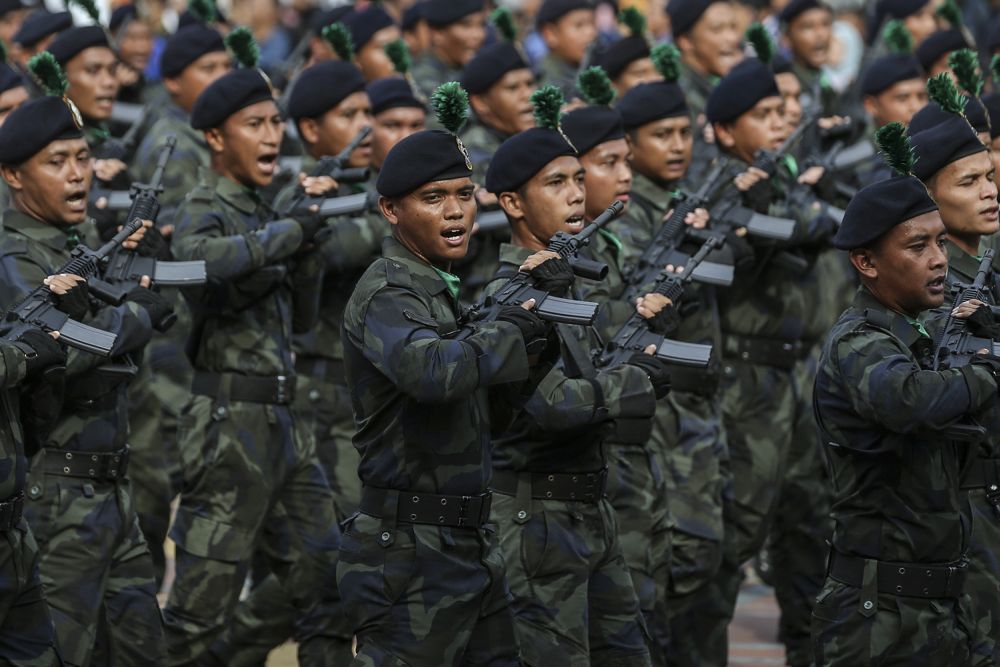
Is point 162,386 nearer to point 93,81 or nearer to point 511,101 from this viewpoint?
point 93,81

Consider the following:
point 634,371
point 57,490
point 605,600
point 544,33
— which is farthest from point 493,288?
point 544,33

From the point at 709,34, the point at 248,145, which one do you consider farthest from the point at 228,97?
the point at 709,34

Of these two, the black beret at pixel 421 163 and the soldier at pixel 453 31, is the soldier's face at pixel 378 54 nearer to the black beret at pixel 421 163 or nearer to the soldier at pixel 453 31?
the soldier at pixel 453 31

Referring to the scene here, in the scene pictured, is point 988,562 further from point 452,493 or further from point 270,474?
point 270,474

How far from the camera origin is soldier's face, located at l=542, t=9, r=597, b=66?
42.1 ft

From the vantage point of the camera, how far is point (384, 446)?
6488 mm

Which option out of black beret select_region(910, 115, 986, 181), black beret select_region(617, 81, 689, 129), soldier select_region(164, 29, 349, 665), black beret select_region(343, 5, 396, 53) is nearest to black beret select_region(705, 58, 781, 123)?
black beret select_region(617, 81, 689, 129)

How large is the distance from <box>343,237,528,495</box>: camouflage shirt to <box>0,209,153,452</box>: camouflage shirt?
1.40m

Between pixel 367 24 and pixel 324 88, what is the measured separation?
2.26 metres

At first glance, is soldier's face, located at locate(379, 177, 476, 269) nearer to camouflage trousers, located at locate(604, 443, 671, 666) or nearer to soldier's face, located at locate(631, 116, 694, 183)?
camouflage trousers, located at locate(604, 443, 671, 666)

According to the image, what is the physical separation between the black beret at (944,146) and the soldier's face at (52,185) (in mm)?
3162

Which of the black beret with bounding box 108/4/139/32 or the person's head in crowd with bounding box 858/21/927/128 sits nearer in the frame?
the person's head in crowd with bounding box 858/21/927/128

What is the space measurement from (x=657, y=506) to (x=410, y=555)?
6.62ft

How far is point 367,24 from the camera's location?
11930 millimetres
